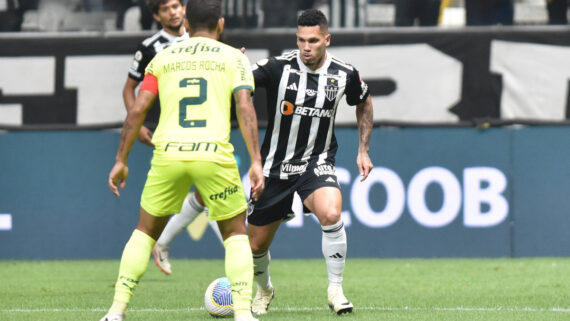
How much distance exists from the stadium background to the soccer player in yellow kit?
5.73m

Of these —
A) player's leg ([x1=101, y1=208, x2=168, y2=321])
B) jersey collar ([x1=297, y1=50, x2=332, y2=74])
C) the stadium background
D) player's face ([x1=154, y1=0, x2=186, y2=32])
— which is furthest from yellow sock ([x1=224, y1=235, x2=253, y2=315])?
the stadium background

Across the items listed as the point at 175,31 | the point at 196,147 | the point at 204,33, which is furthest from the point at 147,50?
the point at 196,147

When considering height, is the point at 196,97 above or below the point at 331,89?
above

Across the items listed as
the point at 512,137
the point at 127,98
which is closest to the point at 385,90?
the point at 512,137

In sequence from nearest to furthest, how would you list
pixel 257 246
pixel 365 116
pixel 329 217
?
pixel 329 217
pixel 257 246
pixel 365 116

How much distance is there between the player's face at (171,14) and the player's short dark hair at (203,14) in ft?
9.81

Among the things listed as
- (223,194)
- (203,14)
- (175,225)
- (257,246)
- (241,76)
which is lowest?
(175,225)

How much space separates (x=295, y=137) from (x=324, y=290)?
179 centimetres

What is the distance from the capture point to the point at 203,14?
19.6 ft

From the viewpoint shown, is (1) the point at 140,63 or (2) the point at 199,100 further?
(1) the point at 140,63

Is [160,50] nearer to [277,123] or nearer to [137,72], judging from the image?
[137,72]

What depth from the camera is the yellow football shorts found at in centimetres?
578

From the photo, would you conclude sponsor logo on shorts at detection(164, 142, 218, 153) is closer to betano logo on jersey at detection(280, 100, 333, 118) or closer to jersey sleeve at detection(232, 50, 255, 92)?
jersey sleeve at detection(232, 50, 255, 92)

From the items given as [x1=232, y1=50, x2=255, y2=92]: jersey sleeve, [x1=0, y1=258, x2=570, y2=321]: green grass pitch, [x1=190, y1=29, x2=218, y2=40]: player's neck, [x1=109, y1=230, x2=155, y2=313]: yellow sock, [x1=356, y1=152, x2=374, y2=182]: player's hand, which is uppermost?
[x1=190, y1=29, x2=218, y2=40]: player's neck
